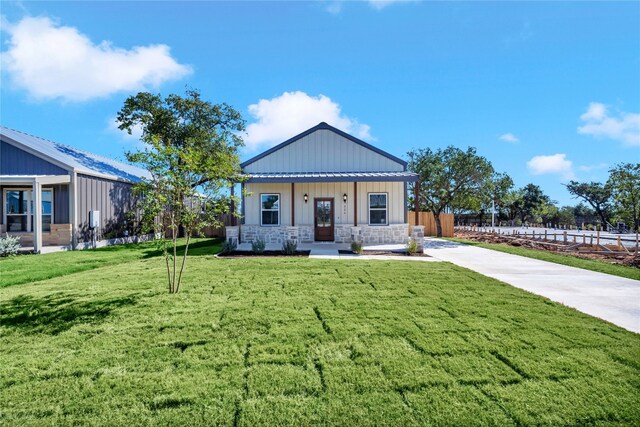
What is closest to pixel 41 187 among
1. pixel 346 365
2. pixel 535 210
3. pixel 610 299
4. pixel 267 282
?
pixel 267 282

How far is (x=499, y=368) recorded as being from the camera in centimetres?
290

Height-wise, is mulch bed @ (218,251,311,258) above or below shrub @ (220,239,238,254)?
below

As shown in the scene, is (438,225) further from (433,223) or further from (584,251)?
(584,251)

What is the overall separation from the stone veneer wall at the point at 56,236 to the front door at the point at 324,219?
10.6 meters

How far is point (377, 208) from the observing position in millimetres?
14367

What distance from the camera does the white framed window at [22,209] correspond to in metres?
12.8

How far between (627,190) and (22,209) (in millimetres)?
32230

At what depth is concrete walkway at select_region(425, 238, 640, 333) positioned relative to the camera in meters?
4.66

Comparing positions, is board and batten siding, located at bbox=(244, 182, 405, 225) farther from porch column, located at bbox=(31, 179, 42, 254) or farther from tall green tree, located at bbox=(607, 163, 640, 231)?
tall green tree, located at bbox=(607, 163, 640, 231)

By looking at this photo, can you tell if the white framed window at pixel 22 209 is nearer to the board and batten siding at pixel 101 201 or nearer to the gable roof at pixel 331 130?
the board and batten siding at pixel 101 201

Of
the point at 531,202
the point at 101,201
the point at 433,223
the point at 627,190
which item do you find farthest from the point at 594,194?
the point at 101,201

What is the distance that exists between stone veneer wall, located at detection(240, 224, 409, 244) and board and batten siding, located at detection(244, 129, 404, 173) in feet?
9.84

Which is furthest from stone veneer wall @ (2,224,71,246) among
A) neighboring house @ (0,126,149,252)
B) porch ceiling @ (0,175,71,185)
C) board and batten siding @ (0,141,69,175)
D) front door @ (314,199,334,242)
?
front door @ (314,199,334,242)

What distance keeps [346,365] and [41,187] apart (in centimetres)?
1550
